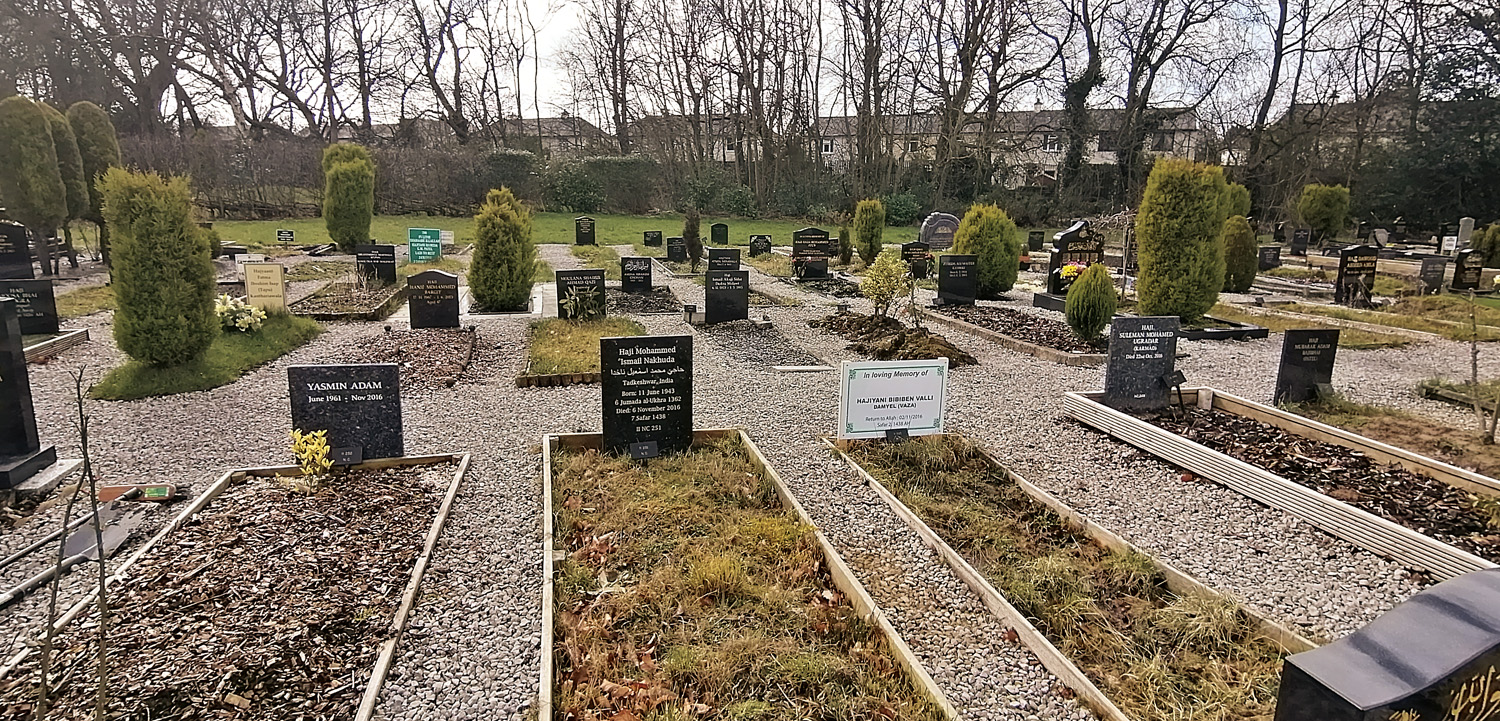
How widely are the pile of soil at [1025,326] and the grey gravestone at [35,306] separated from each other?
43.1 feet

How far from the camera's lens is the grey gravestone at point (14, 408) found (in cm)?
509

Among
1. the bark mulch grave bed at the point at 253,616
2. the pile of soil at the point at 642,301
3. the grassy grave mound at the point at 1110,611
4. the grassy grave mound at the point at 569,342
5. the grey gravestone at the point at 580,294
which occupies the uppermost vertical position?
the grey gravestone at the point at 580,294

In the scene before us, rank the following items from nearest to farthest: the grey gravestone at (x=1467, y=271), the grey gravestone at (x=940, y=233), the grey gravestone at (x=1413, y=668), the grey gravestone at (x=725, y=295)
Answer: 1. the grey gravestone at (x=1413, y=668)
2. the grey gravestone at (x=725, y=295)
3. the grey gravestone at (x=1467, y=271)
4. the grey gravestone at (x=940, y=233)

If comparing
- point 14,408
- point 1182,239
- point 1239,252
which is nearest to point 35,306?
point 14,408

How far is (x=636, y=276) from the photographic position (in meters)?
15.2

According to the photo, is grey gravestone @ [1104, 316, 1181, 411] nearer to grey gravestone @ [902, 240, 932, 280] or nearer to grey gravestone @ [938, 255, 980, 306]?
A: grey gravestone @ [938, 255, 980, 306]

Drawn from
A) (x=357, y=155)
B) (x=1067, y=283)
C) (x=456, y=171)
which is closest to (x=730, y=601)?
(x=1067, y=283)

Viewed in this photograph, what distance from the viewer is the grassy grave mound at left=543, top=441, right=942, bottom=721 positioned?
3127mm

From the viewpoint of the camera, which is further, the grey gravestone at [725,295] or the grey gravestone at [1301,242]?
the grey gravestone at [1301,242]

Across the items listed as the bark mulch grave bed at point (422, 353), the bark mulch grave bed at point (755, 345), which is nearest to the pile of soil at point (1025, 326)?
the bark mulch grave bed at point (755, 345)

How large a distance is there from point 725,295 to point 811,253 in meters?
6.31

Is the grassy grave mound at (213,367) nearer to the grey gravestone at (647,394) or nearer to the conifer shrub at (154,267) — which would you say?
the conifer shrub at (154,267)

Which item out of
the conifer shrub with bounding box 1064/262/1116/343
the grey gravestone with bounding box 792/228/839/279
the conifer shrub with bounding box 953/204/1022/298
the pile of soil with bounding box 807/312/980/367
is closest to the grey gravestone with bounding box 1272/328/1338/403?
the conifer shrub with bounding box 1064/262/1116/343

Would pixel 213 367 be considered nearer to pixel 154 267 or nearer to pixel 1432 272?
pixel 154 267
